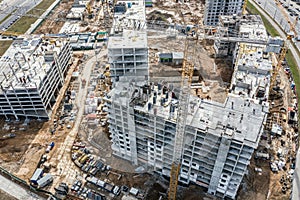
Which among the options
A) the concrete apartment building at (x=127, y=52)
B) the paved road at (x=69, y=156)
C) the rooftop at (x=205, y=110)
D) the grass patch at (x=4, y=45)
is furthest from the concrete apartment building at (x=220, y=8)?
the grass patch at (x=4, y=45)

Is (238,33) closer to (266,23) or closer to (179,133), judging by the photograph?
(266,23)

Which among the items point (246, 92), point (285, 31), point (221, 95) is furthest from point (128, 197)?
point (285, 31)

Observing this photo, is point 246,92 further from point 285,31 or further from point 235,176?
point 285,31

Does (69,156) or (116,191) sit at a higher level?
(69,156)

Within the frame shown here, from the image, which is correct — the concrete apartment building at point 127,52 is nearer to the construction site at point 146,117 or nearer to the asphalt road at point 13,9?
the construction site at point 146,117

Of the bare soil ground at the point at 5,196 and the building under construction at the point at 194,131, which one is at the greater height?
the building under construction at the point at 194,131

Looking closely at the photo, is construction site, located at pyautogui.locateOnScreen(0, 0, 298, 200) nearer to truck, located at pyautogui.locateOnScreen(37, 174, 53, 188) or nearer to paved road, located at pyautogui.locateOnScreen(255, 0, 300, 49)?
truck, located at pyautogui.locateOnScreen(37, 174, 53, 188)

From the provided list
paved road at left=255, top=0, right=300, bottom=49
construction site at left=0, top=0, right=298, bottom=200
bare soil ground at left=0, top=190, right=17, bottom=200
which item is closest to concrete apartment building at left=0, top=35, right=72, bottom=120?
construction site at left=0, top=0, right=298, bottom=200

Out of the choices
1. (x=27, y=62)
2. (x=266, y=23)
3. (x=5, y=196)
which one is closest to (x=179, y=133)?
(x=5, y=196)
